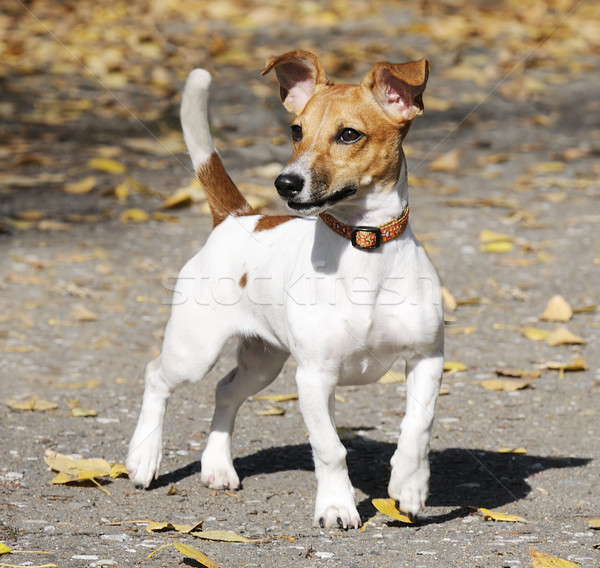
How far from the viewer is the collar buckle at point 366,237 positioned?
147 inches

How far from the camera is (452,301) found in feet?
21.4

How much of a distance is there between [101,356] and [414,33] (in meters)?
9.88

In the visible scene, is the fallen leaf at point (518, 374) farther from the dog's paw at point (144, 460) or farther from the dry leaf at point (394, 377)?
the dog's paw at point (144, 460)

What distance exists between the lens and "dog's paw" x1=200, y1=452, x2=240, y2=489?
14.0ft

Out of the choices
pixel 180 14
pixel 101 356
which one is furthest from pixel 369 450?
pixel 180 14

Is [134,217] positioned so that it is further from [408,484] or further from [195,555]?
[195,555]

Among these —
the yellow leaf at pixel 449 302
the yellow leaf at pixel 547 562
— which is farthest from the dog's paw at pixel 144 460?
the yellow leaf at pixel 449 302

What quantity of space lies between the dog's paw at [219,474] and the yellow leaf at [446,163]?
599 cm

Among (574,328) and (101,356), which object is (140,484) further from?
(574,328)

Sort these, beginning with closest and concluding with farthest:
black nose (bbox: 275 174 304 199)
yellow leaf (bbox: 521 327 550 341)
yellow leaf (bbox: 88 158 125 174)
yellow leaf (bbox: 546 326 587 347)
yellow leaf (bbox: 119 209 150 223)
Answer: black nose (bbox: 275 174 304 199) → yellow leaf (bbox: 546 326 587 347) → yellow leaf (bbox: 521 327 550 341) → yellow leaf (bbox: 119 209 150 223) → yellow leaf (bbox: 88 158 125 174)

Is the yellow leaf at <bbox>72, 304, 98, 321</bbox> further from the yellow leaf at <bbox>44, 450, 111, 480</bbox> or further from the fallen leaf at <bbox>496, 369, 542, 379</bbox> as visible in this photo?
the fallen leaf at <bbox>496, 369, 542, 379</bbox>

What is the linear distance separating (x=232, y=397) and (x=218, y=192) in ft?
2.92

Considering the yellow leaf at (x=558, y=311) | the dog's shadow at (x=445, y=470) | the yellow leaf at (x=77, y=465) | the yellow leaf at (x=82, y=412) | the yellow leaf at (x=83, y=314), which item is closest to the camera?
the dog's shadow at (x=445, y=470)

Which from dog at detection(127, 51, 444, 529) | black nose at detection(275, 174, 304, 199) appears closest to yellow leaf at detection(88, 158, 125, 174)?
dog at detection(127, 51, 444, 529)
